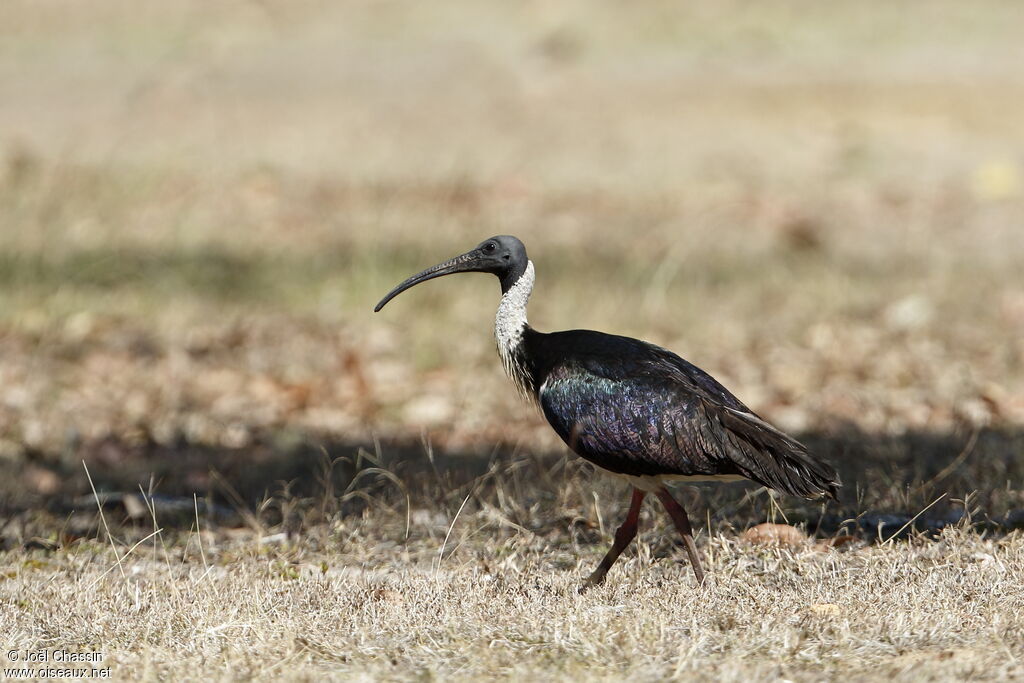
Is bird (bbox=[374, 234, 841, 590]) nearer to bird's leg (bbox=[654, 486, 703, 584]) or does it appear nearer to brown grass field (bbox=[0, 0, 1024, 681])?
bird's leg (bbox=[654, 486, 703, 584])

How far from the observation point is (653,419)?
438cm

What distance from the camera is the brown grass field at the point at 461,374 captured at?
3861 millimetres

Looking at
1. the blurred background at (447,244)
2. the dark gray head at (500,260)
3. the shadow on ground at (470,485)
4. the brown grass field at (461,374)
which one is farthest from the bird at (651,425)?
the blurred background at (447,244)

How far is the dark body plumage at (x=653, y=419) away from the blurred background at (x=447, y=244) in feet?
3.77

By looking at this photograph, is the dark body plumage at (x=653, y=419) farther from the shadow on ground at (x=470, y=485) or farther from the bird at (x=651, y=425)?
the shadow on ground at (x=470, y=485)

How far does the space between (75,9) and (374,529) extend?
23236 millimetres

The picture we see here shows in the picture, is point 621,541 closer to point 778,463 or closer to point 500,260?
point 778,463

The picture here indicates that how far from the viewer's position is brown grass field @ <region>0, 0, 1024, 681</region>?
386 centimetres

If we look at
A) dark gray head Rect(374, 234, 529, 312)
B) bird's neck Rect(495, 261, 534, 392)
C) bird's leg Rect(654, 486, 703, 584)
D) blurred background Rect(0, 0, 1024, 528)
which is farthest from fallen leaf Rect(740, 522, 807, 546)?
dark gray head Rect(374, 234, 529, 312)

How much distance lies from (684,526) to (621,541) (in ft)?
0.72

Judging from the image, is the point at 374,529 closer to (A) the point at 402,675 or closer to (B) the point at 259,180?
(A) the point at 402,675

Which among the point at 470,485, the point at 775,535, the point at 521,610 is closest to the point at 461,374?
the point at 470,485

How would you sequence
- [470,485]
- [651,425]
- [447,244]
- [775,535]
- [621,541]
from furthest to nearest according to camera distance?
1. [447,244]
2. [470,485]
3. [775,535]
4. [621,541]
5. [651,425]

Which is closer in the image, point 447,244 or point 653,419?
point 653,419
